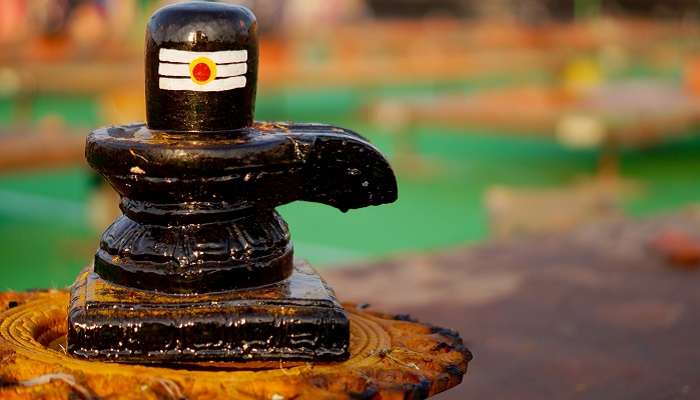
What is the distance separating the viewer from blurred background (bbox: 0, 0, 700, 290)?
514 cm

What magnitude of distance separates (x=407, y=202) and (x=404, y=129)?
1393 millimetres

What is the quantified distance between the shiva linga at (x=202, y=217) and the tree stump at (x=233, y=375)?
0.09ft

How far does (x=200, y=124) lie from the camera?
1.17 m

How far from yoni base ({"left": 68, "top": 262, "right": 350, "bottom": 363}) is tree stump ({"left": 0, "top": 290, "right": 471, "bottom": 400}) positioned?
16 millimetres

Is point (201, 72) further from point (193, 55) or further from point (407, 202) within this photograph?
point (407, 202)

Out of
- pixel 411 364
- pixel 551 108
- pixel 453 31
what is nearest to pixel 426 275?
pixel 411 364

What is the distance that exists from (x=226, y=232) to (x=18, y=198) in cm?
571

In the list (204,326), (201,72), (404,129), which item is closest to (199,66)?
(201,72)

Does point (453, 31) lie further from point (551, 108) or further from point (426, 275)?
point (426, 275)

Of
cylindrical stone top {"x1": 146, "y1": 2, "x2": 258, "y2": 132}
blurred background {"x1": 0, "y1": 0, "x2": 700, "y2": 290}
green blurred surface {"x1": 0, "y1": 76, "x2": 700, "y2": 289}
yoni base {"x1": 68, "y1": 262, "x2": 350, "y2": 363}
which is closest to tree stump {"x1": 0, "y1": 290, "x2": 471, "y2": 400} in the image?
yoni base {"x1": 68, "y1": 262, "x2": 350, "y2": 363}

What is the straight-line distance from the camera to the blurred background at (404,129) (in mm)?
5145

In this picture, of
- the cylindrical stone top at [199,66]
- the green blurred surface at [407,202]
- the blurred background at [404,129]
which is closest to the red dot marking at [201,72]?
the cylindrical stone top at [199,66]

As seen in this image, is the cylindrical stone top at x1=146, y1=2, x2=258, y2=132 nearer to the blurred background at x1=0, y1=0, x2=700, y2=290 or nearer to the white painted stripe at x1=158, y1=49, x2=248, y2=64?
the white painted stripe at x1=158, y1=49, x2=248, y2=64

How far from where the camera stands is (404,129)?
7.78 meters
